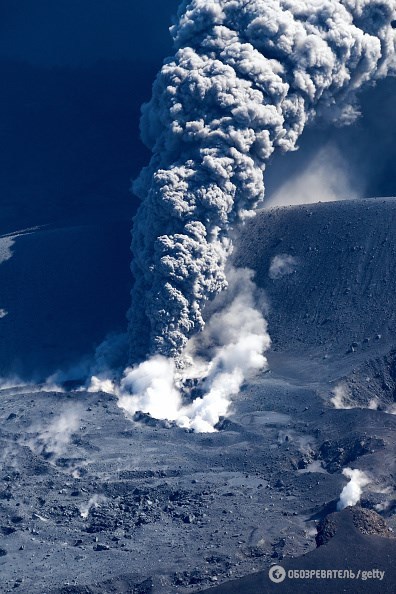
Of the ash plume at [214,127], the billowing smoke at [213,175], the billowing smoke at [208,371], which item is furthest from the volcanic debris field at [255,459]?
the ash plume at [214,127]

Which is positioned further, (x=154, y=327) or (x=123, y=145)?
(x=123, y=145)

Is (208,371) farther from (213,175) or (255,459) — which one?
(213,175)

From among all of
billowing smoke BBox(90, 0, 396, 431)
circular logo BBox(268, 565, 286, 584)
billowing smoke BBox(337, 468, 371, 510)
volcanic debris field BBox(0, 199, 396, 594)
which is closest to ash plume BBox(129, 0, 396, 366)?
billowing smoke BBox(90, 0, 396, 431)

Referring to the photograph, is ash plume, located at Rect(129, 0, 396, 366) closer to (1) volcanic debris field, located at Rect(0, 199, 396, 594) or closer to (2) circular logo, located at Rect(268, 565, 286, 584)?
(1) volcanic debris field, located at Rect(0, 199, 396, 594)

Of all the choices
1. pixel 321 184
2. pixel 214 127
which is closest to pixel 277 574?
pixel 214 127

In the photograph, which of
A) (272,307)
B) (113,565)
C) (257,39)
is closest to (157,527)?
(113,565)

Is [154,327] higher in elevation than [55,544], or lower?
higher

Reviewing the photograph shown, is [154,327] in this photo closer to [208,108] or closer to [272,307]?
[272,307]
